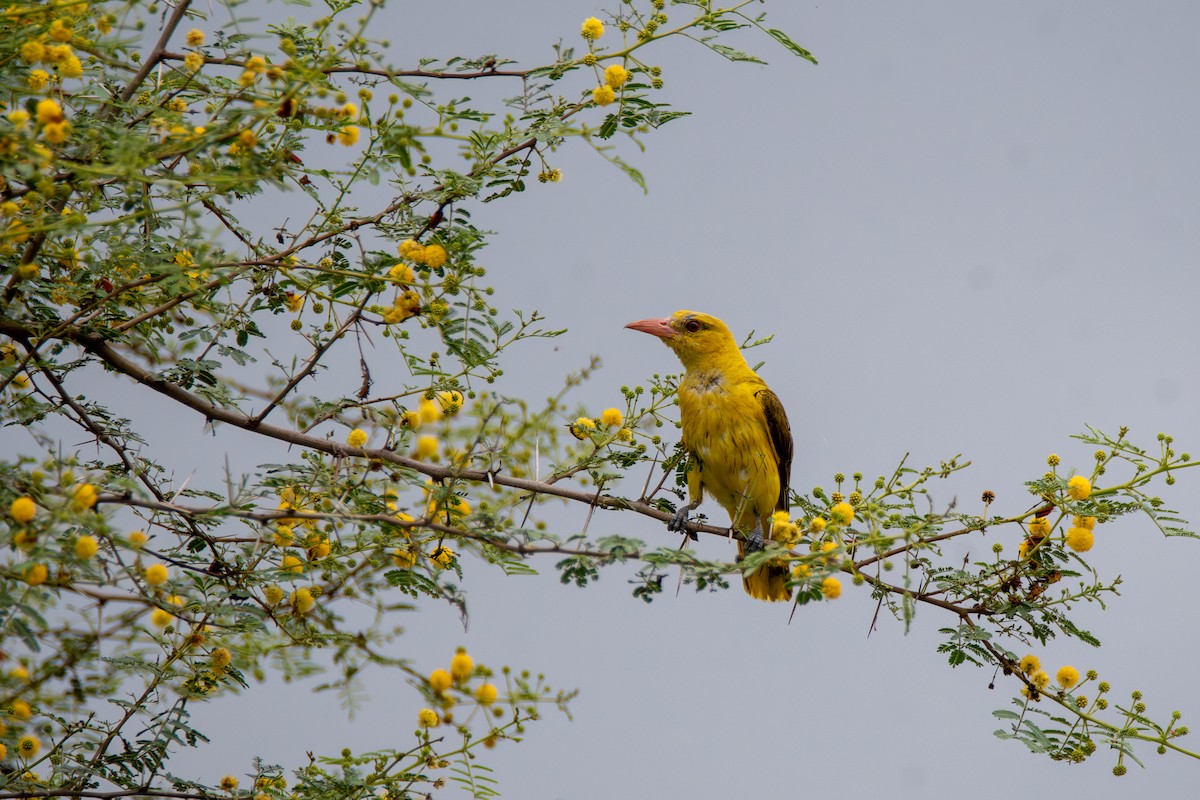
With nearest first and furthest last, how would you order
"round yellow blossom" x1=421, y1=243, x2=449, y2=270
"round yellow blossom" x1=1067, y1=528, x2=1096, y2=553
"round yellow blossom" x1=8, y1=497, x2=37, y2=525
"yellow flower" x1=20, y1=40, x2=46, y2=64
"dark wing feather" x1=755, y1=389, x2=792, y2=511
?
"round yellow blossom" x1=8, y1=497, x2=37, y2=525, "yellow flower" x1=20, y1=40, x2=46, y2=64, "round yellow blossom" x1=421, y1=243, x2=449, y2=270, "round yellow blossom" x1=1067, y1=528, x2=1096, y2=553, "dark wing feather" x1=755, y1=389, x2=792, y2=511

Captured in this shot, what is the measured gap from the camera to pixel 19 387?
291cm

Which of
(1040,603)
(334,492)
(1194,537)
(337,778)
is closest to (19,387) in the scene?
(334,492)

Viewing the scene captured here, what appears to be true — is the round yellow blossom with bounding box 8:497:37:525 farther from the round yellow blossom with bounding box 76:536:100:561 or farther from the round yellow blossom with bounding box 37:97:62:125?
the round yellow blossom with bounding box 37:97:62:125

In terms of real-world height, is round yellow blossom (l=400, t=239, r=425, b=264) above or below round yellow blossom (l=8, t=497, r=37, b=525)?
above

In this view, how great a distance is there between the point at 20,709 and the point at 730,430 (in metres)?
2.31

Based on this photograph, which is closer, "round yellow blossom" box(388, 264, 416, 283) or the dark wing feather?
"round yellow blossom" box(388, 264, 416, 283)

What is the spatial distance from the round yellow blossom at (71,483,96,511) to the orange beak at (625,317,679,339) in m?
2.65

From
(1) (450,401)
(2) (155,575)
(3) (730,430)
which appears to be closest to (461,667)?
(2) (155,575)

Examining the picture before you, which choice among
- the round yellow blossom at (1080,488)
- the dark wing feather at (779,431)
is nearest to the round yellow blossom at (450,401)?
the round yellow blossom at (1080,488)

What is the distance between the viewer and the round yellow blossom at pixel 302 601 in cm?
250

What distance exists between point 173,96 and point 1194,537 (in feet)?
8.08

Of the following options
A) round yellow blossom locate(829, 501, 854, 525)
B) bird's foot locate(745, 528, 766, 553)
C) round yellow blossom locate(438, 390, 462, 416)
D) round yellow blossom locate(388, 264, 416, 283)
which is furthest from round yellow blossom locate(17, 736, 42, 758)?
bird's foot locate(745, 528, 766, 553)

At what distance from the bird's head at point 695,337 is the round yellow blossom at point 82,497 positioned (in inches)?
104

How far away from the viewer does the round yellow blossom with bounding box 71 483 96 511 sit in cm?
186
